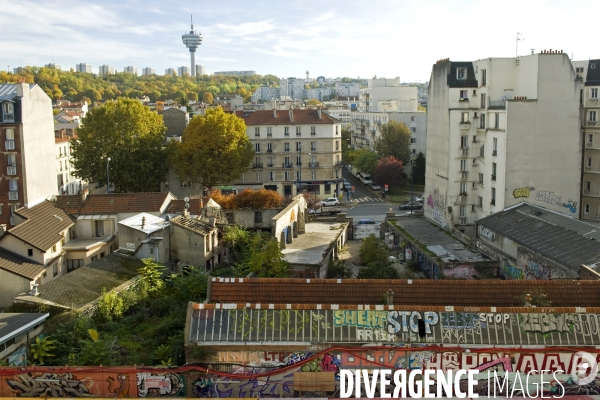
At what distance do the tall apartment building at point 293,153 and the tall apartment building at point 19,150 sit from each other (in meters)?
24.1

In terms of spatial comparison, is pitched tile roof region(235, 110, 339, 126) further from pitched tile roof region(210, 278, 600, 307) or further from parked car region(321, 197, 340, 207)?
pitched tile roof region(210, 278, 600, 307)

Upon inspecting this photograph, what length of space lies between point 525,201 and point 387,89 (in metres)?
73.5

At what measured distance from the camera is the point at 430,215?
4906cm

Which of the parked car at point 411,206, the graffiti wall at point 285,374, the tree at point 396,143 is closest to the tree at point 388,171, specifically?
the tree at point 396,143

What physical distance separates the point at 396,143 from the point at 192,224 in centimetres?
4910

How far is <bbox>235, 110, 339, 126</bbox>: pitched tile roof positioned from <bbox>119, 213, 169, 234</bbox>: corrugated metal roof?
3081cm

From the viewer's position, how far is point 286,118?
6588 centimetres

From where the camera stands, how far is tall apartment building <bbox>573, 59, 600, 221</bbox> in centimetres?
4400

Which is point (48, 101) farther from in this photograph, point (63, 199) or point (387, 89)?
point (387, 89)

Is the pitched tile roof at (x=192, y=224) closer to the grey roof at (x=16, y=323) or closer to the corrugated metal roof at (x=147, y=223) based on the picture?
Result: the corrugated metal roof at (x=147, y=223)

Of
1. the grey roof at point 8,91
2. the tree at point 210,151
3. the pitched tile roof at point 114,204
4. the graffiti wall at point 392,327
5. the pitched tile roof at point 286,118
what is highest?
the grey roof at point 8,91

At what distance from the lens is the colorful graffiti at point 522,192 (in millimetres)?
37938

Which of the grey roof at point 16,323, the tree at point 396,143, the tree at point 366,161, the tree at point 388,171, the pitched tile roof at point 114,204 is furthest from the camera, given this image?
the tree at point 396,143

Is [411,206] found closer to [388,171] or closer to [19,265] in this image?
[388,171]
